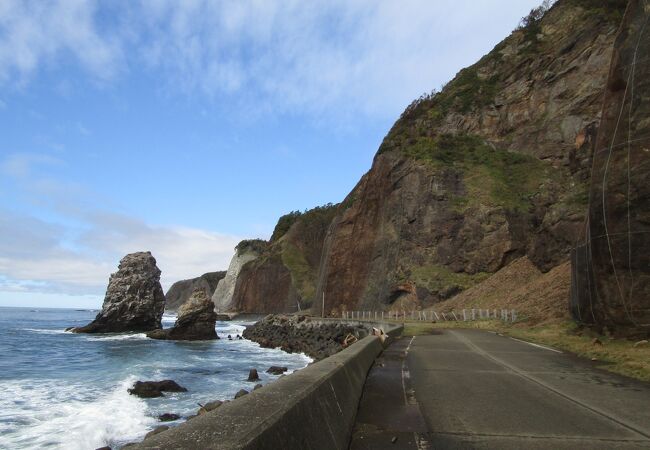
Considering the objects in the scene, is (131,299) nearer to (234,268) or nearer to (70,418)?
(70,418)

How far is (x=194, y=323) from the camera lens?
47.9 metres

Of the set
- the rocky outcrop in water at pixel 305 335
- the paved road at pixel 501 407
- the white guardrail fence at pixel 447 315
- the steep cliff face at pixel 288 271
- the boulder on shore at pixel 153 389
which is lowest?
the boulder on shore at pixel 153 389

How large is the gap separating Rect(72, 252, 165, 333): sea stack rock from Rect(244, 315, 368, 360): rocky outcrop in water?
12933mm

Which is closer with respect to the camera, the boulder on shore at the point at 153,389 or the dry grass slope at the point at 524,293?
the boulder on shore at the point at 153,389

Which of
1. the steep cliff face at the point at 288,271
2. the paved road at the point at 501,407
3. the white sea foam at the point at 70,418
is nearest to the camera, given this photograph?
the paved road at the point at 501,407

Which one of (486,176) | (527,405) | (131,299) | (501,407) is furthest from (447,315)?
(131,299)

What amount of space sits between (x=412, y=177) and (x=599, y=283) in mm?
39279

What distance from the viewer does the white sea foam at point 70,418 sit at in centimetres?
1148

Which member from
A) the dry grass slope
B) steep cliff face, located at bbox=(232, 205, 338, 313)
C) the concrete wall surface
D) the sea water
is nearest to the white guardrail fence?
the dry grass slope

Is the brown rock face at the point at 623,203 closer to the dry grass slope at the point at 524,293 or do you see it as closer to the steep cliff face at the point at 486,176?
the dry grass slope at the point at 524,293

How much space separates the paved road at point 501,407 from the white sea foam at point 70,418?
6.64 meters

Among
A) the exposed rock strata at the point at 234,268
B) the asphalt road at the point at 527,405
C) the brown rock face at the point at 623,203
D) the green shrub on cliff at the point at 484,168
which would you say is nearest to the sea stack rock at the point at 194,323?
the green shrub on cliff at the point at 484,168

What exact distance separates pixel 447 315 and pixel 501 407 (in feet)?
108

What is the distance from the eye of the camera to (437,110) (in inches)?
2517
